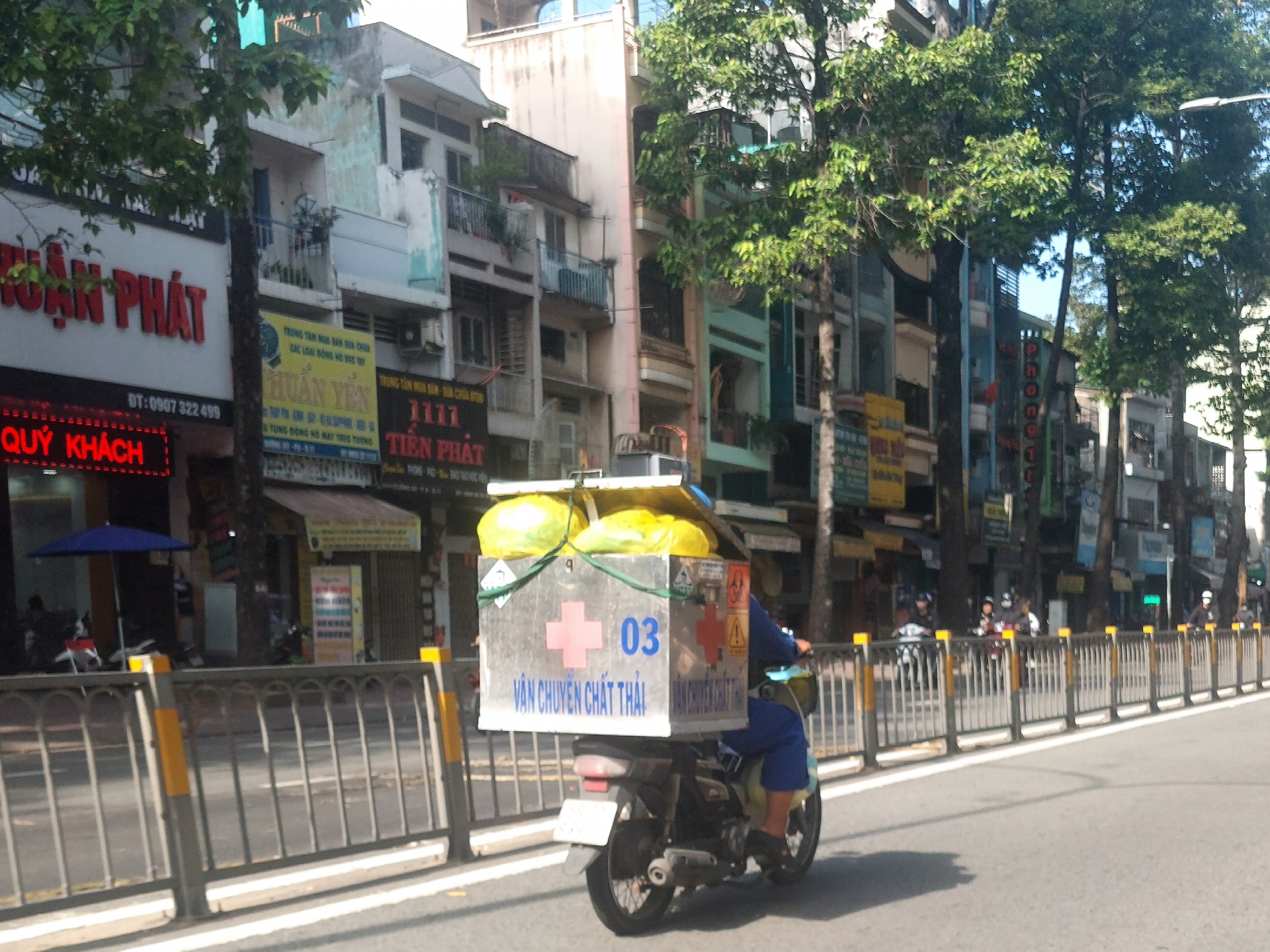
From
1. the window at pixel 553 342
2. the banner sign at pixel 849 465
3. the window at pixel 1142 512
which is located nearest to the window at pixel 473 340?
the window at pixel 553 342

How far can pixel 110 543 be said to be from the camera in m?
19.8

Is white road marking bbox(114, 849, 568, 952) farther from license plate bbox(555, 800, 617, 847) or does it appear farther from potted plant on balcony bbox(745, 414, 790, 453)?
potted plant on balcony bbox(745, 414, 790, 453)

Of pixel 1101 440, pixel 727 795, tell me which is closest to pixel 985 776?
pixel 727 795

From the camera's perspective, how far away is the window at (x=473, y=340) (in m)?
29.4

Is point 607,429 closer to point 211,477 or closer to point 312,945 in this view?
point 211,477

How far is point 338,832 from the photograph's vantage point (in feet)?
24.3

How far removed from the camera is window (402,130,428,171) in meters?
28.9

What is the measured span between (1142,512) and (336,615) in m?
49.5

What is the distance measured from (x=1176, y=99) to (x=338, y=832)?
29.9 meters

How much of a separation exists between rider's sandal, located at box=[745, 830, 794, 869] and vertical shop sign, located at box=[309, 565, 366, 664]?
15.8 meters

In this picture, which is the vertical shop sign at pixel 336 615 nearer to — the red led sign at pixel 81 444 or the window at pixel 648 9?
the red led sign at pixel 81 444

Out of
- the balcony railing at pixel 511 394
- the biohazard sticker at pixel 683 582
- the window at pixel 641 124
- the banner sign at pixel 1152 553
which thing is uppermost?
the window at pixel 641 124

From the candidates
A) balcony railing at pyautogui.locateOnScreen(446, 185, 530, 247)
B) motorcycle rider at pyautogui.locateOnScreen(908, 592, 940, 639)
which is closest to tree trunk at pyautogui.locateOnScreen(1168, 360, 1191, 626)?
motorcycle rider at pyautogui.locateOnScreen(908, 592, 940, 639)

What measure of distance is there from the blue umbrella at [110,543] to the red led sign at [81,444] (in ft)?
2.93
